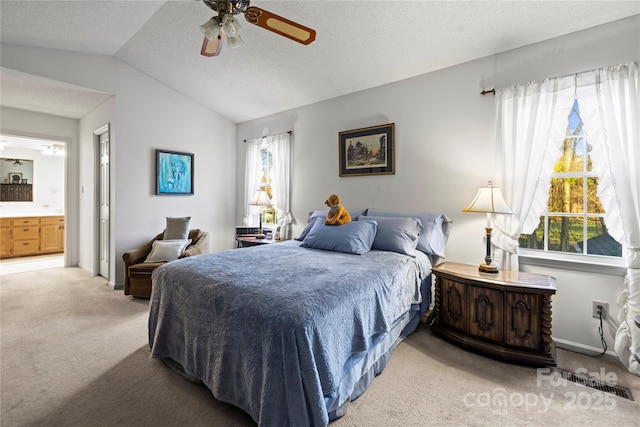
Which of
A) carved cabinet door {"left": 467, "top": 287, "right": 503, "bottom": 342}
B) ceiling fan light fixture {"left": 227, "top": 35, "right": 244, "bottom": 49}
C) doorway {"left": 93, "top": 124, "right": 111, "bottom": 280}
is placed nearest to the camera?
ceiling fan light fixture {"left": 227, "top": 35, "right": 244, "bottom": 49}

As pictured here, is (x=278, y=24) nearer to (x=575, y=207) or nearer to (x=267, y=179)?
(x=575, y=207)

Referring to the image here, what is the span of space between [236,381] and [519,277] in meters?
2.24

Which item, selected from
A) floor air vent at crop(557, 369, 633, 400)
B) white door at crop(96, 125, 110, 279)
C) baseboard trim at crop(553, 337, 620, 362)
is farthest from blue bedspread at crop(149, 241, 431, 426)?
white door at crop(96, 125, 110, 279)

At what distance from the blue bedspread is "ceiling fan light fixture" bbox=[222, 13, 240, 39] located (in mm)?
1541

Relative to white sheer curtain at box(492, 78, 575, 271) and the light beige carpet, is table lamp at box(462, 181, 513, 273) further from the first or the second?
the light beige carpet

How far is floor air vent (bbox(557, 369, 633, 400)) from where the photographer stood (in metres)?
1.90

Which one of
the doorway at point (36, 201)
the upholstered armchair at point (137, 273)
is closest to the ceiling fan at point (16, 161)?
the doorway at point (36, 201)

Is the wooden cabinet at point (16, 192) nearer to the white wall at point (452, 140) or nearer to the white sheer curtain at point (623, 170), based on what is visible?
the white wall at point (452, 140)

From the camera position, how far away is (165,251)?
3.81 meters

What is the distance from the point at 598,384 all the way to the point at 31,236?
8.63 m

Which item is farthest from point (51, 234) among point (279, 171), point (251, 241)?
Answer: point (279, 171)

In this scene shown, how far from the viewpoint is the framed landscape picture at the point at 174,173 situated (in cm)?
440

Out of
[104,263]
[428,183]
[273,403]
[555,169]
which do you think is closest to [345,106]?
[428,183]

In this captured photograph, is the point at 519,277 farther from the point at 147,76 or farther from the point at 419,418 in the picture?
the point at 147,76
